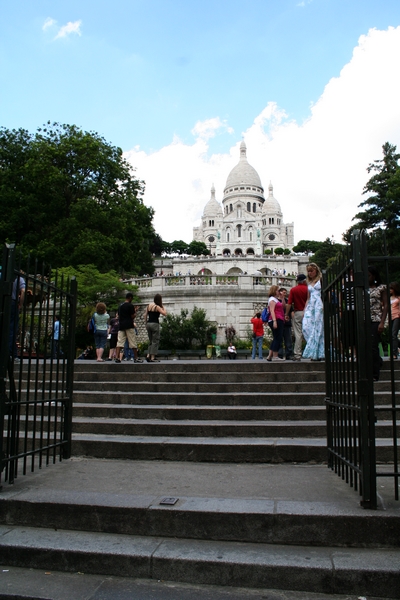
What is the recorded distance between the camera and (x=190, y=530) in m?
3.84

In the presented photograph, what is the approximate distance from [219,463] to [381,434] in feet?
6.23

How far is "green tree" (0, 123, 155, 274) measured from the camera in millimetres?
28953

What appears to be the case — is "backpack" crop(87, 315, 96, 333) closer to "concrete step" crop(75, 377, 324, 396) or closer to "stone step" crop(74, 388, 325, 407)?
"concrete step" crop(75, 377, 324, 396)

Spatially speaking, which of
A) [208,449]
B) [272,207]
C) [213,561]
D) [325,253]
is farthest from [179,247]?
[213,561]

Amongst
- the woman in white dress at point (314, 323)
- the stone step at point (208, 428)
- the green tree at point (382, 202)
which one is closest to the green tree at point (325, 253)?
the green tree at point (382, 202)

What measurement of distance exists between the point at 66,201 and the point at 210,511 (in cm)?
2941

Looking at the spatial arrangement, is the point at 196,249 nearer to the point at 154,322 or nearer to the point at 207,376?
the point at 154,322

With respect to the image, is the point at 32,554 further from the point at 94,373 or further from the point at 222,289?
the point at 222,289

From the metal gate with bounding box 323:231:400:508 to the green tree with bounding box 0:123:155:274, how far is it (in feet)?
79.2

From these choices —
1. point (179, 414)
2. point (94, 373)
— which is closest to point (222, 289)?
point (94, 373)

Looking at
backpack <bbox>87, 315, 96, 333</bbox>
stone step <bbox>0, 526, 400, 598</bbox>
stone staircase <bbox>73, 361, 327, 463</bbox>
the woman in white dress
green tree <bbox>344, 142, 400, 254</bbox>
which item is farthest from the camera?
green tree <bbox>344, 142, 400, 254</bbox>

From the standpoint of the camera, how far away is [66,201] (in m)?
31.1

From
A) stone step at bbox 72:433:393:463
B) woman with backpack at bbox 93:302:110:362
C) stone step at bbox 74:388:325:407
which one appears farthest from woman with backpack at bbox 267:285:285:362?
stone step at bbox 72:433:393:463

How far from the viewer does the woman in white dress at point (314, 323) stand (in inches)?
349
